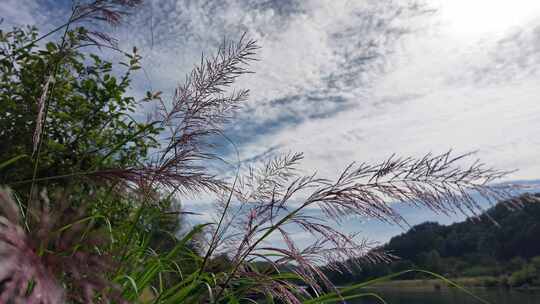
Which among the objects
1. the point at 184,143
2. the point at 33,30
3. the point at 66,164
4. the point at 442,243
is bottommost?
the point at 184,143

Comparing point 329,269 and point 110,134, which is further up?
point 110,134

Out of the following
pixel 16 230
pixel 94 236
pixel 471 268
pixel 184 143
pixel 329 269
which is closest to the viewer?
pixel 16 230

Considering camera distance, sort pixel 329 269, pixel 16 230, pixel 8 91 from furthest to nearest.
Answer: pixel 8 91 < pixel 329 269 < pixel 16 230


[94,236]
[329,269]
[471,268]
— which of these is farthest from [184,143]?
[471,268]

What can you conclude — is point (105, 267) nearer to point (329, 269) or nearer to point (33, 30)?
point (329, 269)

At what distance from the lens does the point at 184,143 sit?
5.59ft

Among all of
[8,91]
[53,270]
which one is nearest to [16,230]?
[53,270]

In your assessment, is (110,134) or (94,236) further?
(110,134)

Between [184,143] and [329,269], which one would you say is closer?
[329,269]

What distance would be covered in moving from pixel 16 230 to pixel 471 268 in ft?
206

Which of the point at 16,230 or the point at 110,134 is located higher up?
Answer: the point at 110,134

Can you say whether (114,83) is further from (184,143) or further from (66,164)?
(184,143)

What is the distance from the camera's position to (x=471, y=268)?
183 feet

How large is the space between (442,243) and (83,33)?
49.8 meters
